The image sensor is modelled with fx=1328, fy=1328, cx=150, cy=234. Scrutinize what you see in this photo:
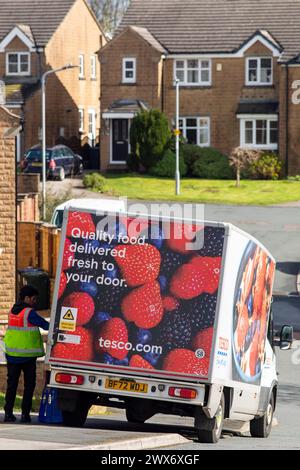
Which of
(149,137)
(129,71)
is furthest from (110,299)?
(129,71)

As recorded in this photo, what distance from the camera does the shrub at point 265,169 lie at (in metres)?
57.8

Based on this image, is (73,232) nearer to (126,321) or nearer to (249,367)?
(126,321)

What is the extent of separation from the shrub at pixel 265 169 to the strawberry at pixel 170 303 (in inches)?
1672

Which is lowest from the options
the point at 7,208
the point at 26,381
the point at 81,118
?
the point at 26,381

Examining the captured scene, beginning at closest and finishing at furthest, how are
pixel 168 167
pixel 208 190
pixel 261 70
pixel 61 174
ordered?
pixel 208 190 → pixel 61 174 → pixel 168 167 → pixel 261 70

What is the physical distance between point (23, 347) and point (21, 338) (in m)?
0.12

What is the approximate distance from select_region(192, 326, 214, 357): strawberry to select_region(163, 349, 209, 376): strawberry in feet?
0.31

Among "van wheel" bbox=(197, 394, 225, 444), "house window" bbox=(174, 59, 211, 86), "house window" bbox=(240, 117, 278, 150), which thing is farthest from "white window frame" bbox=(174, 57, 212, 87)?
"van wheel" bbox=(197, 394, 225, 444)

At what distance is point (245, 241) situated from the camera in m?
16.0

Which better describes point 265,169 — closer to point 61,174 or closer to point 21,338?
point 61,174

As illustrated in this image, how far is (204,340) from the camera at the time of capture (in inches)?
609

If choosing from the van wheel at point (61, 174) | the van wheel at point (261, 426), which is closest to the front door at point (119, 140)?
the van wheel at point (61, 174)

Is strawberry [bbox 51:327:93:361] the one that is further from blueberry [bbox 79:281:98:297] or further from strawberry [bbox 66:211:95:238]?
strawberry [bbox 66:211:95:238]
